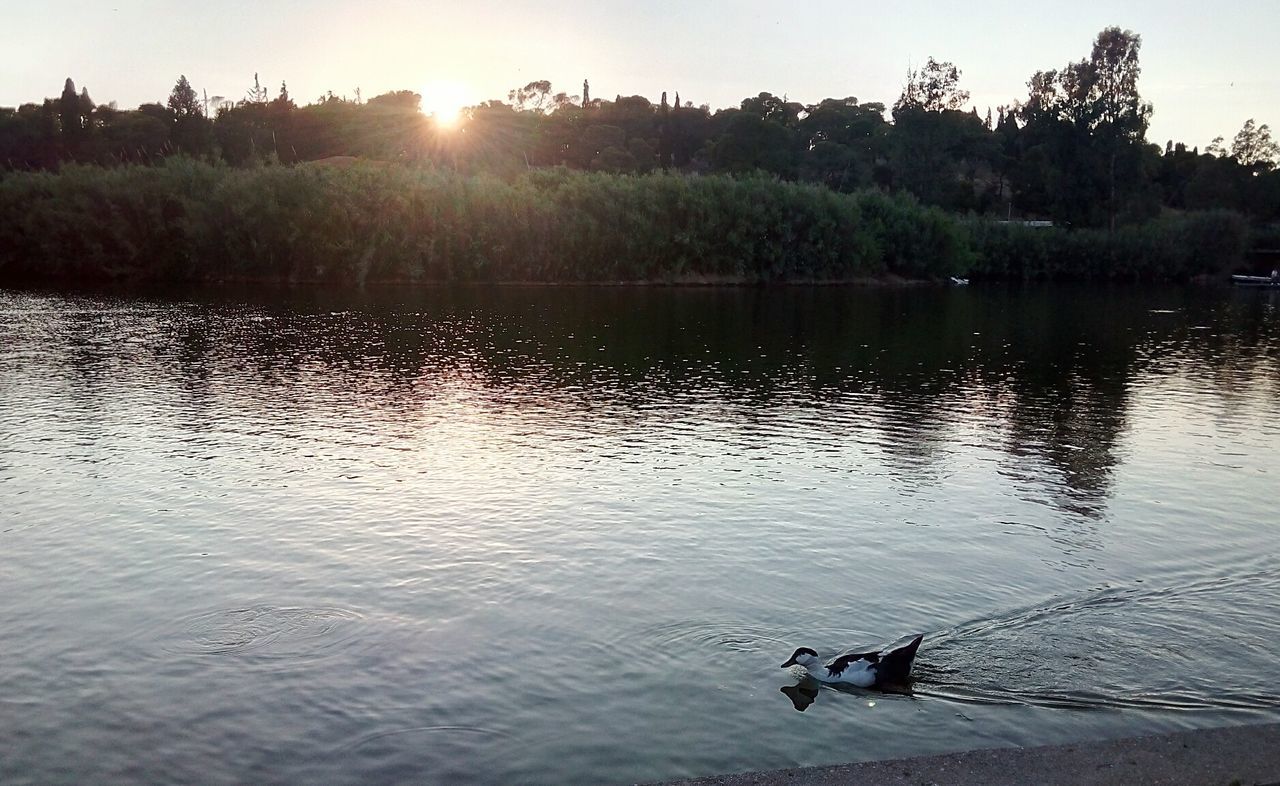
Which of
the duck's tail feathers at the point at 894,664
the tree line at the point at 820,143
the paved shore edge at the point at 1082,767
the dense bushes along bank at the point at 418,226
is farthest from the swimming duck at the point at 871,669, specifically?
the tree line at the point at 820,143

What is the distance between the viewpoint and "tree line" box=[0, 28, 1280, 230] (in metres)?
116

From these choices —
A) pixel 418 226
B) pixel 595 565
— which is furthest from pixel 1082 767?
pixel 418 226

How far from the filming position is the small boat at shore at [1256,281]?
103188 mm

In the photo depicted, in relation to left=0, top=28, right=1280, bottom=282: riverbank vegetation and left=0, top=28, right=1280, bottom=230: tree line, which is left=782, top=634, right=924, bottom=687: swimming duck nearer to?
left=0, top=28, right=1280, bottom=282: riverbank vegetation

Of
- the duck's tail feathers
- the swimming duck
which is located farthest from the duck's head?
the duck's tail feathers

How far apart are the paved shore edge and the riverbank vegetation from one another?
245 feet

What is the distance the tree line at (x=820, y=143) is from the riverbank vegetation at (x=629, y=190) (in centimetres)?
36

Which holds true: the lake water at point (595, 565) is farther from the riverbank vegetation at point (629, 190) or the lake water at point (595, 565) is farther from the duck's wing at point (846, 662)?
the riverbank vegetation at point (629, 190)

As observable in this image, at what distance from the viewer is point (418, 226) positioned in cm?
8031

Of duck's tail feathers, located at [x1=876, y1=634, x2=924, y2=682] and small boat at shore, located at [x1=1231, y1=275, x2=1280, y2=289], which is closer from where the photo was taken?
duck's tail feathers, located at [x1=876, y1=634, x2=924, y2=682]

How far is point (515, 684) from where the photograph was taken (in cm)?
1163

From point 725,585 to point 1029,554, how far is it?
5.16 m

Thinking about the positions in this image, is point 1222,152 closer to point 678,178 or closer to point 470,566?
point 678,178

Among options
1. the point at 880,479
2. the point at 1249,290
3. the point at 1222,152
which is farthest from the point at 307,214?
the point at 1222,152
